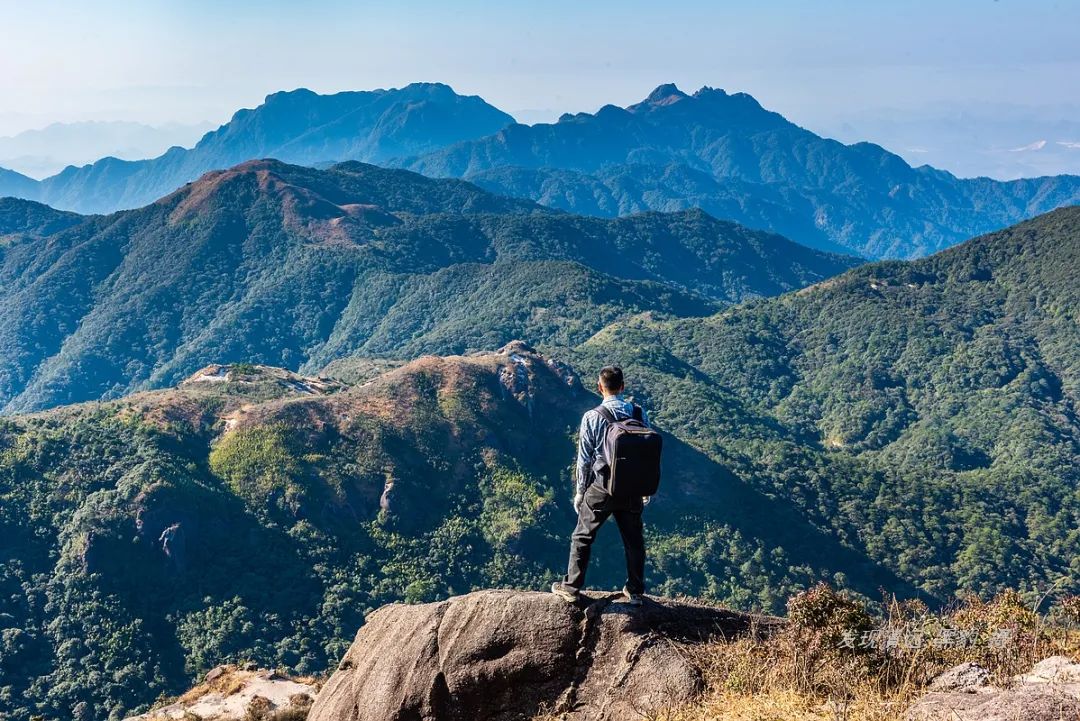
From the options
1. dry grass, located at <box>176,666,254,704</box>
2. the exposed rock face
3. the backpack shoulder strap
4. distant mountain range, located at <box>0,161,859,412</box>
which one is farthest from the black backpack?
distant mountain range, located at <box>0,161,859,412</box>

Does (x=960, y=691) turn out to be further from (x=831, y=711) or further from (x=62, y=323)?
(x=62, y=323)

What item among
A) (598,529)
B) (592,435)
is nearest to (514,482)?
(598,529)

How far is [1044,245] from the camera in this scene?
5413 inches

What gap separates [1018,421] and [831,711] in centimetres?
11711

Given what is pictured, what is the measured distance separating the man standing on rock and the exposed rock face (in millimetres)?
389

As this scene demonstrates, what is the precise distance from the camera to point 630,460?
9094 millimetres

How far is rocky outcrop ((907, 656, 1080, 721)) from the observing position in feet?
24.0

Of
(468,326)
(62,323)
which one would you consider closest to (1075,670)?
(468,326)

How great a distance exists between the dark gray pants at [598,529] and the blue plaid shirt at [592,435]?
0.60ft

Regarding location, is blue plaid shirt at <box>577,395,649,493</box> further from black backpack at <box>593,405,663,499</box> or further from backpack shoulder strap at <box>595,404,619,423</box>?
black backpack at <box>593,405,663,499</box>

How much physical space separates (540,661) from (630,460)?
2.97 meters

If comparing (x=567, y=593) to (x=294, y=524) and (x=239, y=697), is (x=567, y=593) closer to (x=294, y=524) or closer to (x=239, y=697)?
(x=239, y=697)

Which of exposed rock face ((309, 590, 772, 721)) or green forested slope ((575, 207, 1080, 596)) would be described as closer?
exposed rock face ((309, 590, 772, 721))

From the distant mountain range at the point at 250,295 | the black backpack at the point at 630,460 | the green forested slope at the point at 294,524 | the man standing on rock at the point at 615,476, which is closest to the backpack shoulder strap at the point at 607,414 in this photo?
the man standing on rock at the point at 615,476
